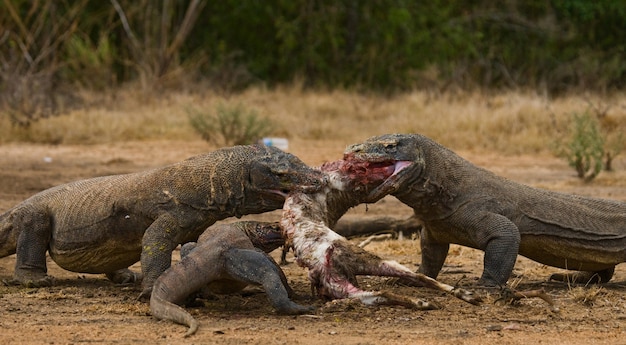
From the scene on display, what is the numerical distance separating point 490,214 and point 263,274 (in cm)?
174

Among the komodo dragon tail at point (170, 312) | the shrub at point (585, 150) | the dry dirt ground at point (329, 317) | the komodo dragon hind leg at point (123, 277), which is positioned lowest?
the shrub at point (585, 150)

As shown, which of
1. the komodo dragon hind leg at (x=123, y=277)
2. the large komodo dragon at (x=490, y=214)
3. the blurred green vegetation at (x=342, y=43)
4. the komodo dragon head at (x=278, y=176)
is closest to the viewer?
the komodo dragon head at (x=278, y=176)

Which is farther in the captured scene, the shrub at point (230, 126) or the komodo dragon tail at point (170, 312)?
the shrub at point (230, 126)

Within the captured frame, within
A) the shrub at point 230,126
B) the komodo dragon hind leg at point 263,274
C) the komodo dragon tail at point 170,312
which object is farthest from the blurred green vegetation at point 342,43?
the komodo dragon tail at point 170,312

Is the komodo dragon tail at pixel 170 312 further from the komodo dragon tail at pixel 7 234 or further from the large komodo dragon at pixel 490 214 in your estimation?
the komodo dragon tail at pixel 7 234

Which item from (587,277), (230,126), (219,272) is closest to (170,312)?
(219,272)

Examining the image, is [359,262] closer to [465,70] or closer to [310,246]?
[310,246]

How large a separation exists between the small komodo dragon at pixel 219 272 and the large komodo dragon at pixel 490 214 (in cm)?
94

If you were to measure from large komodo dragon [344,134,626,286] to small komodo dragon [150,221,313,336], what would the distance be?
94cm

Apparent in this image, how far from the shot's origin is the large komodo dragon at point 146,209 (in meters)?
6.78

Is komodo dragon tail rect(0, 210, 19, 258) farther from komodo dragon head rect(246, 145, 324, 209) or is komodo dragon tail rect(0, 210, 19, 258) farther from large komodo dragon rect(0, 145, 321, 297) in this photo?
komodo dragon head rect(246, 145, 324, 209)

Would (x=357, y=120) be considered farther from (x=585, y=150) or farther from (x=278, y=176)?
(x=278, y=176)

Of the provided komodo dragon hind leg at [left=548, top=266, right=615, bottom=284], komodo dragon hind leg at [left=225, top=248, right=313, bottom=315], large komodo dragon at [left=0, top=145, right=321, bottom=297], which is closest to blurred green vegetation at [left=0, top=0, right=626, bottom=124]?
komodo dragon hind leg at [left=548, top=266, right=615, bottom=284]

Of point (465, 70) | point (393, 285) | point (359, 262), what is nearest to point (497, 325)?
point (359, 262)
